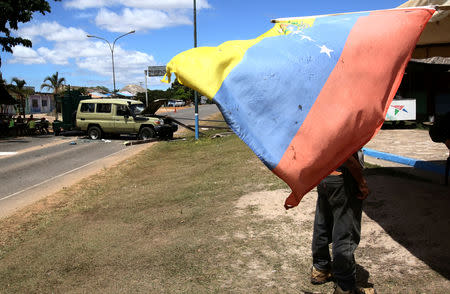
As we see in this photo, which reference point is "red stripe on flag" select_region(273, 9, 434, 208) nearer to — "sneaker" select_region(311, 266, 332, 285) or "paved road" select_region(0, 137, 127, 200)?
"sneaker" select_region(311, 266, 332, 285)

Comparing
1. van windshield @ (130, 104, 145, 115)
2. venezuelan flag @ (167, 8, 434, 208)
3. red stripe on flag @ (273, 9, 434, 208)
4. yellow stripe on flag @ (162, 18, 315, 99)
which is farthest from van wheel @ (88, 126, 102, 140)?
red stripe on flag @ (273, 9, 434, 208)

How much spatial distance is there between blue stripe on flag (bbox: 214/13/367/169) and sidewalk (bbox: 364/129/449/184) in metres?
4.69

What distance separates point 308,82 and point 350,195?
103 centimetres

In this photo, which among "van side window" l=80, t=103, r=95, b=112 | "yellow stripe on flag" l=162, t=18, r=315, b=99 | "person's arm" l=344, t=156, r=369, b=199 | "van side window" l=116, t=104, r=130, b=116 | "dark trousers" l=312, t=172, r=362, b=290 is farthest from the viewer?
"van side window" l=80, t=103, r=95, b=112

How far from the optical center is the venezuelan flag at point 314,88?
240 cm

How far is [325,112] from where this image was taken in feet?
7.93

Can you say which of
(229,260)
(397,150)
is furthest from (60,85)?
(229,260)

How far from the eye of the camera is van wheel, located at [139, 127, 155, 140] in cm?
1780

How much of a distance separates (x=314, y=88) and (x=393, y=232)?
251 cm

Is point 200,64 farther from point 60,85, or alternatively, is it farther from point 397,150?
point 60,85

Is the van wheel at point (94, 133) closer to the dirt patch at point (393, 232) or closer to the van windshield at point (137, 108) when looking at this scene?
Result: the van windshield at point (137, 108)

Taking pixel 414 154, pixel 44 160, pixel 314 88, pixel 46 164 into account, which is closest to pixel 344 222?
pixel 314 88

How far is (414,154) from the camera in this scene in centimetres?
938

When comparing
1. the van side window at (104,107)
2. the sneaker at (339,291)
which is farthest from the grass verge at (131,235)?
the van side window at (104,107)
